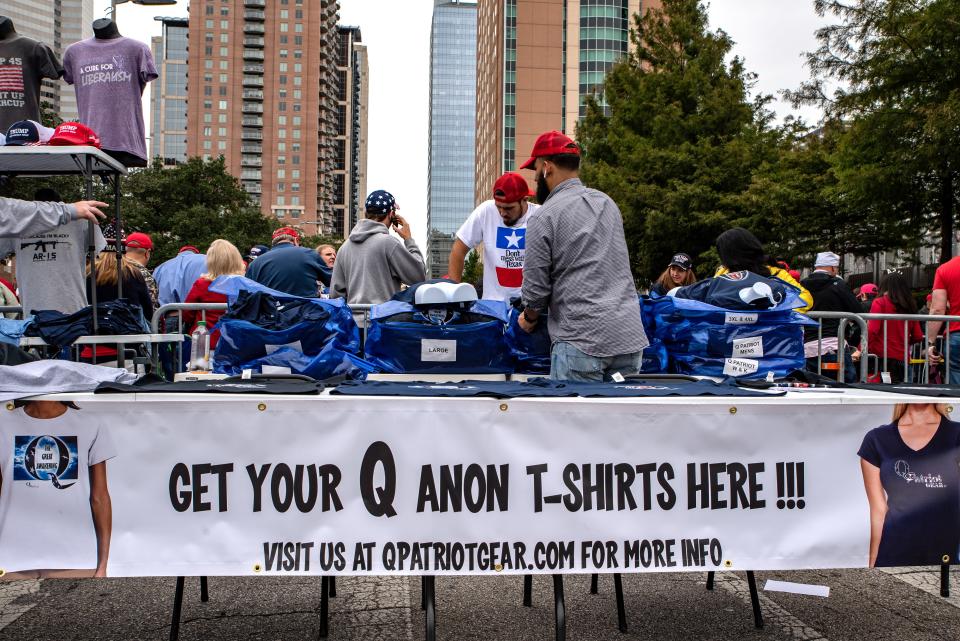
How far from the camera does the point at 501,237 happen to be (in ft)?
18.3

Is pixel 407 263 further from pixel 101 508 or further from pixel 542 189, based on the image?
pixel 101 508

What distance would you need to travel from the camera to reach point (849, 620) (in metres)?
4.16

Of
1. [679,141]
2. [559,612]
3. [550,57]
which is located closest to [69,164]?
[559,612]

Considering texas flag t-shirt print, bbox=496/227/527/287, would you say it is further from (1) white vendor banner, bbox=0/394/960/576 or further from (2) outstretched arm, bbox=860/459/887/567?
(2) outstretched arm, bbox=860/459/887/567

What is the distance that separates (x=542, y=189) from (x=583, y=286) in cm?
80

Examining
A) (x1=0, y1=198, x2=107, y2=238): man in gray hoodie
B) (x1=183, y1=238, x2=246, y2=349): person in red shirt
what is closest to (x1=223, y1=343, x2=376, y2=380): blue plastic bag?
(x1=0, y1=198, x2=107, y2=238): man in gray hoodie

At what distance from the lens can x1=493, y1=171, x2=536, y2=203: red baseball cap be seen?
5.45m

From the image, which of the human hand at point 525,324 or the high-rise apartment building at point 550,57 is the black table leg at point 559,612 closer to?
the human hand at point 525,324

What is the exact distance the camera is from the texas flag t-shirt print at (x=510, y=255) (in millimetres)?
5570

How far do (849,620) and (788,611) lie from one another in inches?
11.8

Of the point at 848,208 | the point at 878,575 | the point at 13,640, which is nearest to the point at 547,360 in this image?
the point at 878,575

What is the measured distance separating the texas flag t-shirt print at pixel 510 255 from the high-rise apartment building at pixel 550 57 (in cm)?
7895

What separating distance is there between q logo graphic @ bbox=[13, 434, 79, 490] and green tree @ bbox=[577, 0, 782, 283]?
21507mm

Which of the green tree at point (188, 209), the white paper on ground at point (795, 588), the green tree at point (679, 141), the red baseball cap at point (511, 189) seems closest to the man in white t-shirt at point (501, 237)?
the red baseball cap at point (511, 189)
